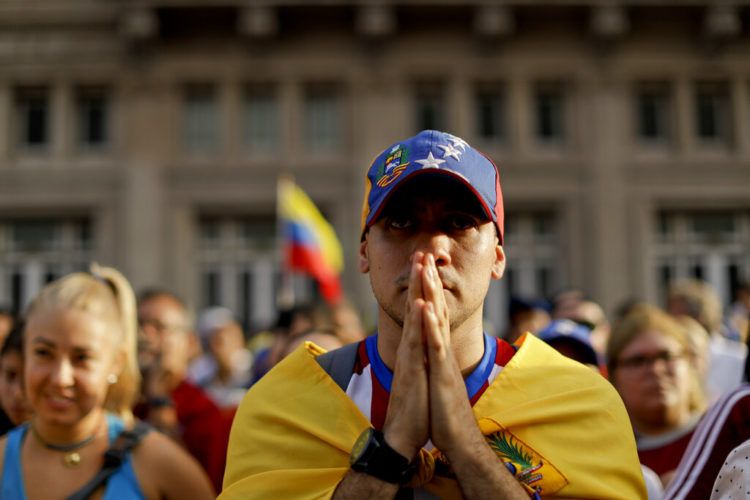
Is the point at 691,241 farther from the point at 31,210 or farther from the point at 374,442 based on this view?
the point at 374,442

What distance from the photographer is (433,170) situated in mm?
2230

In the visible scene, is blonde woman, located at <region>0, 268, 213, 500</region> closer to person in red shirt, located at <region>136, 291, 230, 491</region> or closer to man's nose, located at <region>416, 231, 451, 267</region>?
person in red shirt, located at <region>136, 291, 230, 491</region>

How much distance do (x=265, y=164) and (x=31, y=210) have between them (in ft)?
16.2

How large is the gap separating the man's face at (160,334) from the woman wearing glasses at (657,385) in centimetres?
255

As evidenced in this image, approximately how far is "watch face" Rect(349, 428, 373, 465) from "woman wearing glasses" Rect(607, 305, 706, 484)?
2251 millimetres

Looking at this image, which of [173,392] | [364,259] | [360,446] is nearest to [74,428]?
[364,259]

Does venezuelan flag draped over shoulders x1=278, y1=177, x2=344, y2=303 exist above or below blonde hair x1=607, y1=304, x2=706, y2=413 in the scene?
below

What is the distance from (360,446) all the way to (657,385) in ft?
7.81

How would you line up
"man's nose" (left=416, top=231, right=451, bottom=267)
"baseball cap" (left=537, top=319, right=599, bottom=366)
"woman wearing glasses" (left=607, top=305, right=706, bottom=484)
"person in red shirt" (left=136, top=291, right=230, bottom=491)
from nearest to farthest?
"man's nose" (left=416, top=231, right=451, bottom=267) → "woman wearing glasses" (left=607, top=305, right=706, bottom=484) → "baseball cap" (left=537, top=319, right=599, bottom=366) → "person in red shirt" (left=136, top=291, right=230, bottom=491)

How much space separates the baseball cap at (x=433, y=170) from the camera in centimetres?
223

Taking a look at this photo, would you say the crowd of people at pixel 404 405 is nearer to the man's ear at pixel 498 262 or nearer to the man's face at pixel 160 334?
the man's ear at pixel 498 262

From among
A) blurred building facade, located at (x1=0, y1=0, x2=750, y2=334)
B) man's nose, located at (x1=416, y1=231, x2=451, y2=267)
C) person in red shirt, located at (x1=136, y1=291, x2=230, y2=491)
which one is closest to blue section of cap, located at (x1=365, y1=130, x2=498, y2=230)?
man's nose, located at (x1=416, y1=231, x2=451, y2=267)

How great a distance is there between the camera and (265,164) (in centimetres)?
1808

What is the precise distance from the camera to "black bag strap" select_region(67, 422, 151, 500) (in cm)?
304
